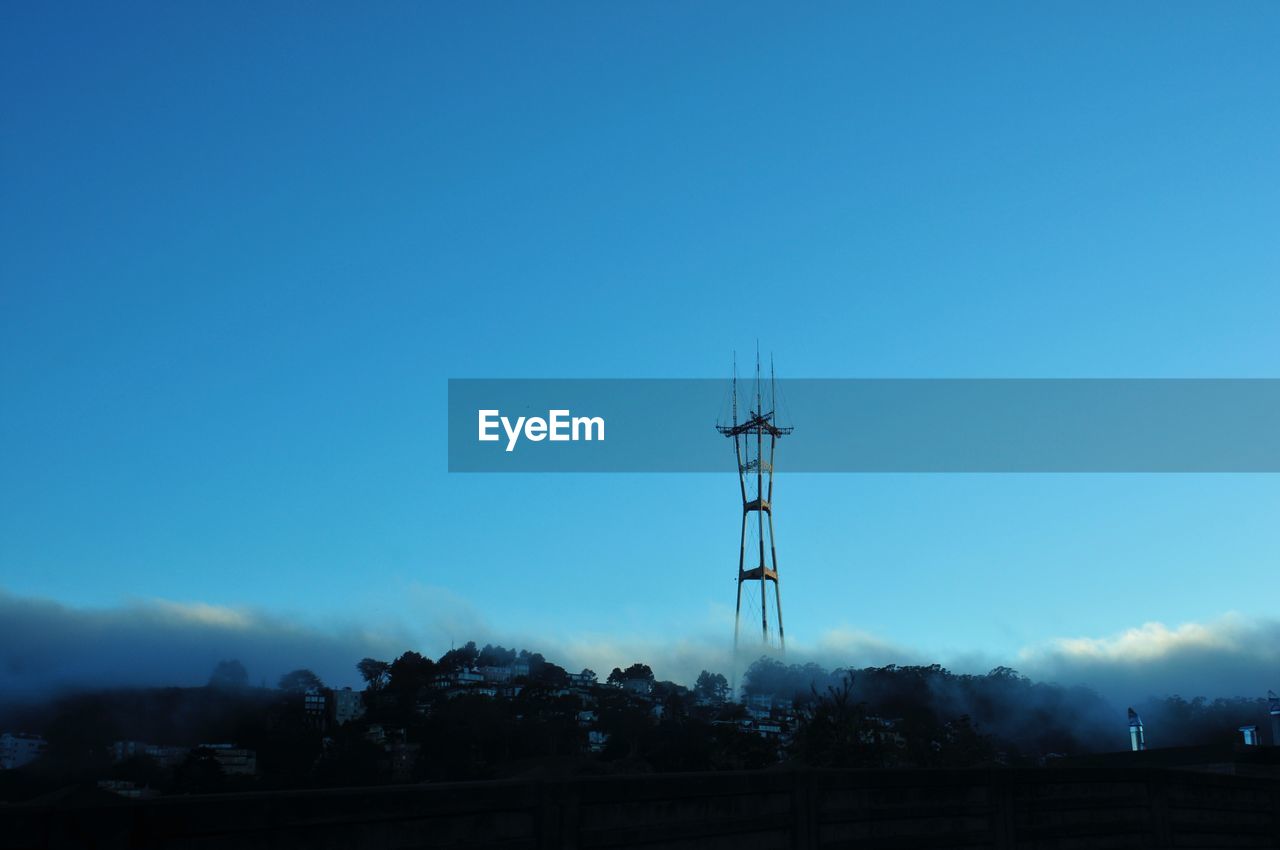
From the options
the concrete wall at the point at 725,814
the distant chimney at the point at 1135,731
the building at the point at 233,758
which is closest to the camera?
the concrete wall at the point at 725,814

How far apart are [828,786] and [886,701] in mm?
120342

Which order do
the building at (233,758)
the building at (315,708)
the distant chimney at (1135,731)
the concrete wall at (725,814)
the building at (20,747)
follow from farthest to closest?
1. the building at (315,708)
2. the building at (233,758)
3. the building at (20,747)
4. the distant chimney at (1135,731)
5. the concrete wall at (725,814)

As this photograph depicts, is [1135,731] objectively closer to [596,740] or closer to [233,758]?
[233,758]

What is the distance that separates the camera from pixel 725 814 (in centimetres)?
1434

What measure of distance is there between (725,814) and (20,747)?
6770 cm

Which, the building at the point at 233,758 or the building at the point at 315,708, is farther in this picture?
the building at the point at 315,708

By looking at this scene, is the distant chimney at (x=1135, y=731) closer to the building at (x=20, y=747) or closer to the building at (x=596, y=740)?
the building at (x=20, y=747)

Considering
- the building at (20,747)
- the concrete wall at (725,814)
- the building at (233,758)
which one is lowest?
the building at (233,758)

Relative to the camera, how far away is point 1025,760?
93.0 metres

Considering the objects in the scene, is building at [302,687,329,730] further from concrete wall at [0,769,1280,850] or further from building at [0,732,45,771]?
concrete wall at [0,769,1280,850]

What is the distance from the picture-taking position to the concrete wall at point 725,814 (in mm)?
9383

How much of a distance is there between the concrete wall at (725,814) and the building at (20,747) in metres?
63.0

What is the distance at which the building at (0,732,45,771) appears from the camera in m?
65.1

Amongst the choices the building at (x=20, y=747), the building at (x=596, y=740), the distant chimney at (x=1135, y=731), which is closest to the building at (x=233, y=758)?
the building at (x=20, y=747)
